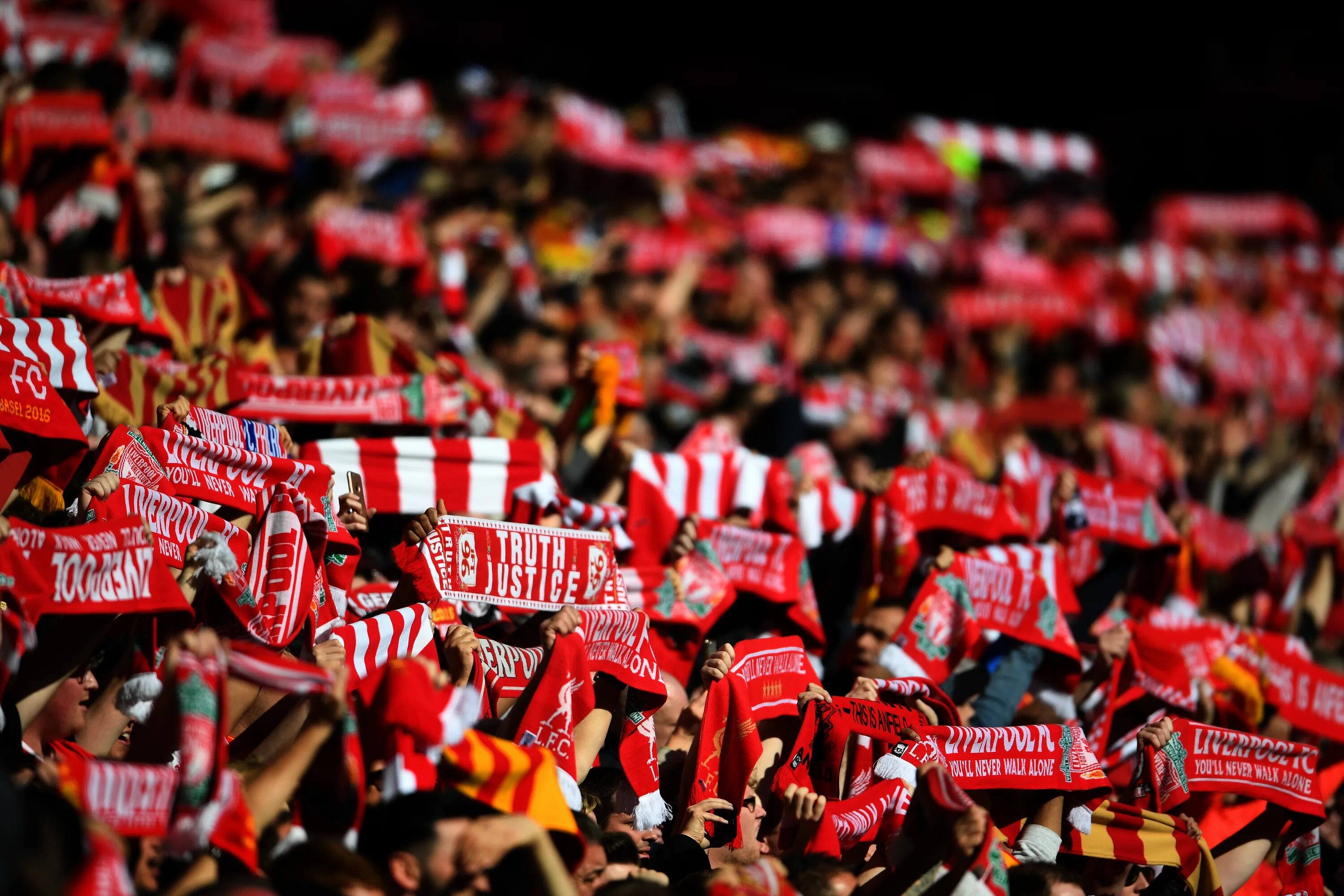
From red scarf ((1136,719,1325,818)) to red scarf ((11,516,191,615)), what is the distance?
11.4 feet

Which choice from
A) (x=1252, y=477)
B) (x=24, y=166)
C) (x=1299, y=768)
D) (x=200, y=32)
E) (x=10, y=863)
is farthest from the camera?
(x=200, y=32)

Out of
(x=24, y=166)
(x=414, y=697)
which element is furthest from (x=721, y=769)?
(x=24, y=166)

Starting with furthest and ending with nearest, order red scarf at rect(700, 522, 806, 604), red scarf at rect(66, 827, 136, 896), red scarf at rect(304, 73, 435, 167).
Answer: red scarf at rect(304, 73, 435, 167)
red scarf at rect(700, 522, 806, 604)
red scarf at rect(66, 827, 136, 896)

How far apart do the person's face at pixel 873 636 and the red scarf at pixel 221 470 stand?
2.23m

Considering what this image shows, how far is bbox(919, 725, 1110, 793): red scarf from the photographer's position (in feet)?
14.8

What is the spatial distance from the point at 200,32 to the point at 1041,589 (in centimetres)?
760

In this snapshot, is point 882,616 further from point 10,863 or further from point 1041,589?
point 10,863

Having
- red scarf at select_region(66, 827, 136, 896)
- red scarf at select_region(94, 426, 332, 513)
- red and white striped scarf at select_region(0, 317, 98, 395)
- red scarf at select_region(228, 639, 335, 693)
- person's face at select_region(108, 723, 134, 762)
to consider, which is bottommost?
person's face at select_region(108, 723, 134, 762)

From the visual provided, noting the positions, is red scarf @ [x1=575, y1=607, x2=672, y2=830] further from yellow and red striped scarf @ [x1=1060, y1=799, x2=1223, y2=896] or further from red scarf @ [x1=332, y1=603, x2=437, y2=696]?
yellow and red striped scarf @ [x1=1060, y1=799, x2=1223, y2=896]

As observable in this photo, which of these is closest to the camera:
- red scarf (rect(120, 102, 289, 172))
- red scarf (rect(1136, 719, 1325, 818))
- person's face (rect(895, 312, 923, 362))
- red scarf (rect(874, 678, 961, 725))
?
red scarf (rect(1136, 719, 1325, 818))

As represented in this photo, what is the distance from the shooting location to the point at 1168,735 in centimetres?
479

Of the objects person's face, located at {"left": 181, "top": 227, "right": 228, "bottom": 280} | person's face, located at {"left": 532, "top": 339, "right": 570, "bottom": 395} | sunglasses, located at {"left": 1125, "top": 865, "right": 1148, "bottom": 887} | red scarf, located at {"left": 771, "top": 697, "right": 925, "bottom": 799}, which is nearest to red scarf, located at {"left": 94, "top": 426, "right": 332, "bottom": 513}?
person's face, located at {"left": 181, "top": 227, "right": 228, "bottom": 280}

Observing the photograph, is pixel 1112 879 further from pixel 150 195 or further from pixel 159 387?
pixel 150 195

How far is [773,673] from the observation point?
4727 millimetres
